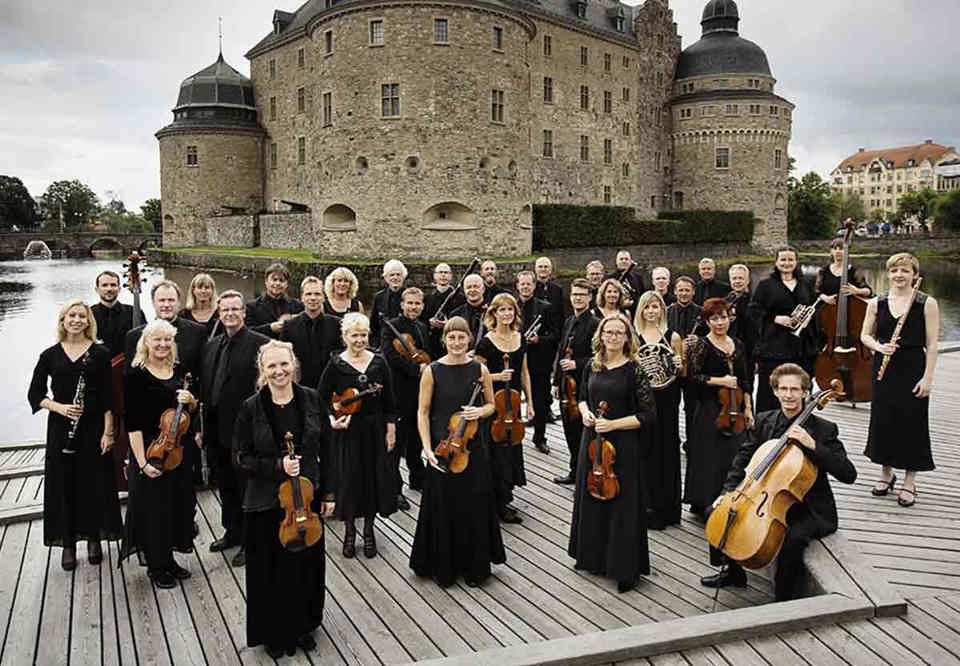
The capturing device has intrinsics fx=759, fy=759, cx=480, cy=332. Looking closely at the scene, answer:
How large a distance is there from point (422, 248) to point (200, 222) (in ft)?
67.9

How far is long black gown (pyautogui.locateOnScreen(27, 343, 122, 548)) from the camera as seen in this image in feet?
14.7

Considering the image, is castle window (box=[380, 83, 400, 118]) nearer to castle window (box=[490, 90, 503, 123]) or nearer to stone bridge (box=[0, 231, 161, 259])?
castle window (box=[490, 90, 503, 123])

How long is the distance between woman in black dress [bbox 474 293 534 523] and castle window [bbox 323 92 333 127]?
2507cm

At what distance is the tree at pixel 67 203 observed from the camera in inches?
3292

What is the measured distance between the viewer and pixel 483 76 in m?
27.9

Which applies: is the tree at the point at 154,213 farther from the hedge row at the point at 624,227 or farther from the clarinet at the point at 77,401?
the clarinet at the point at 77,401

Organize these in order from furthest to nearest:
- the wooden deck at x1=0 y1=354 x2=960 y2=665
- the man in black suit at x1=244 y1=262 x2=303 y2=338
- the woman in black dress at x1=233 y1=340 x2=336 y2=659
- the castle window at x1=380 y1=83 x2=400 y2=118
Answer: the castle window at x1=380 y1=83 x2=400 y2=118, the man in black suit at x1=244 y1=262 x2=303 y2=338, the woman in black dress at x1=233 y1=340 x2=336 y2=659, the wooden deck at x1=0 y1=354 x2=960 y2=665

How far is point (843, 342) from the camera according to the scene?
718 cm

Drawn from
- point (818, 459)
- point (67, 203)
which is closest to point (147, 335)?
point (818, 459)

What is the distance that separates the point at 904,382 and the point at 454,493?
3366 millimetres

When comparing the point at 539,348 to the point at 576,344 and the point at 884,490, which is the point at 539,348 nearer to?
the point at 576,344

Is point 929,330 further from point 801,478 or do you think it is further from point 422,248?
point 422,248

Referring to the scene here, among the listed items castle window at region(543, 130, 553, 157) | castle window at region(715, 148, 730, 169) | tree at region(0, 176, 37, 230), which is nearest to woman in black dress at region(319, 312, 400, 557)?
castle window at region(543, 130, 553, 157)

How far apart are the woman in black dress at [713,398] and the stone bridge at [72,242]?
57.7 m
